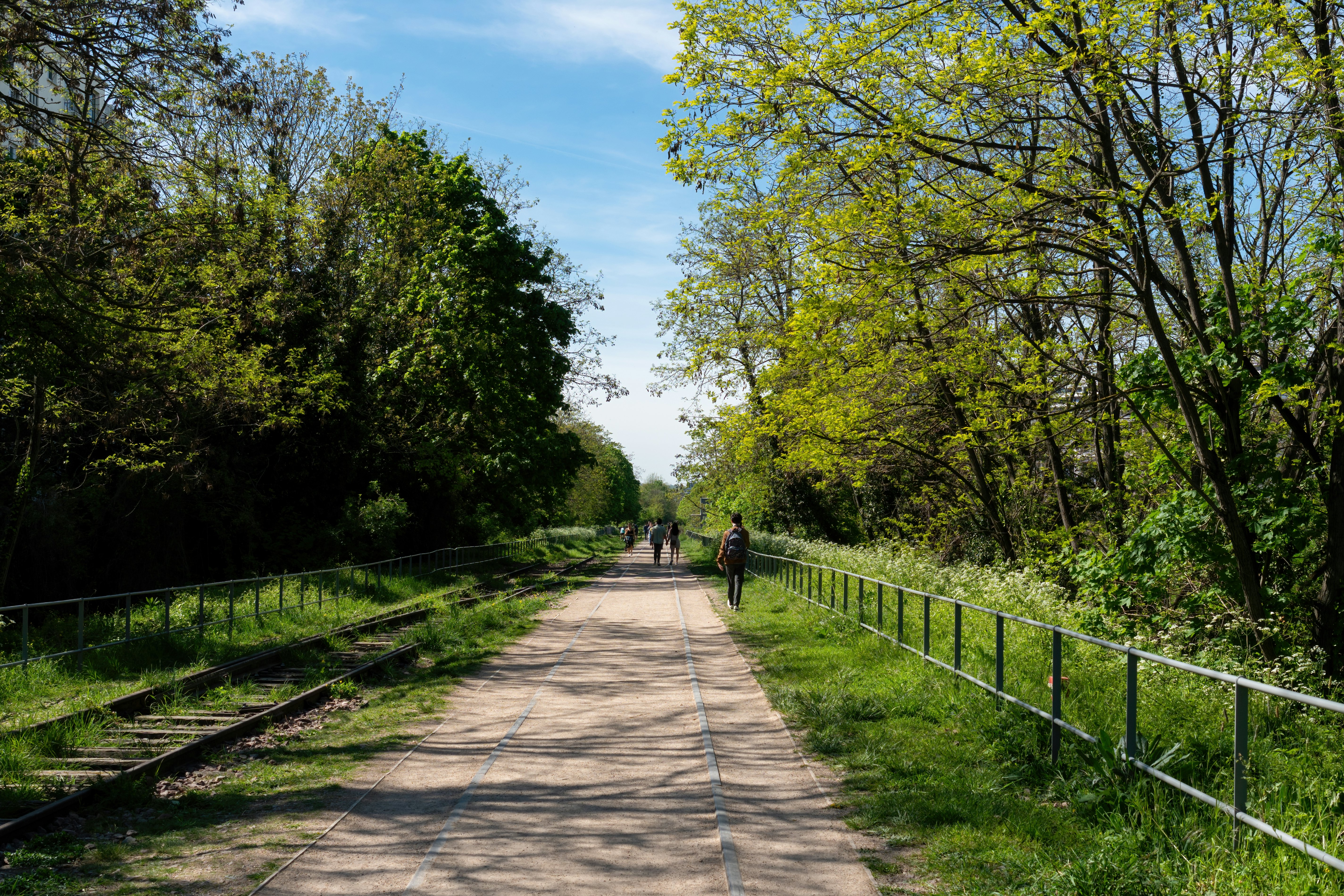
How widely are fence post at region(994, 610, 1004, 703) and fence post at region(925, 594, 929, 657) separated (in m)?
2.35

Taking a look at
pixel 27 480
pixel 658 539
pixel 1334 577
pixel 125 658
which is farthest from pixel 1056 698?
pixel 658 539

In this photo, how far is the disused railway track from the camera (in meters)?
7.77

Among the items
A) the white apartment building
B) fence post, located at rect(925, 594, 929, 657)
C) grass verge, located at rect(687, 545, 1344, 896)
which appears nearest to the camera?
grass verge, located at rect(687, 545, 1344, 896)

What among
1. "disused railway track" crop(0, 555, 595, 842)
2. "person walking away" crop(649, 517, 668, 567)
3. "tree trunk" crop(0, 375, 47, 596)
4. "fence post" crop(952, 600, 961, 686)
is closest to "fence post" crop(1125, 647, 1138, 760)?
"fence post" crop(952, 600, 961, 686)

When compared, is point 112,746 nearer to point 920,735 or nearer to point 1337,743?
point 920,735

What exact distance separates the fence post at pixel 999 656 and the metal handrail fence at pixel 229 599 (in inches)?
395

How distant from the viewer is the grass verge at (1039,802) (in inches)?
202

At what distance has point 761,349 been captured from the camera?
91.5 ft

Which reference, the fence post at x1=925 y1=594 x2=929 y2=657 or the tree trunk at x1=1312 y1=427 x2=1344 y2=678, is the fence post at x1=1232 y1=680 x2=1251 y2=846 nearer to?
the tree trunk at x1=1312 y1=427 x2=1344 y2=678

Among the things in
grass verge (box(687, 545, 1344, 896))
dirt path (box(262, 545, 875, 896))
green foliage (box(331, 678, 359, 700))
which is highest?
grass verge (box(687, 545, 1344, 896))

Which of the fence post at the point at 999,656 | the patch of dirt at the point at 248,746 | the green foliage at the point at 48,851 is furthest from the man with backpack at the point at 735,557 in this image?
the green foliage at the point at 48,851

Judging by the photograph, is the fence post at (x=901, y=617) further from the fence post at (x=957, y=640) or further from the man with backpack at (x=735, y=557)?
the man with backpack at (x=735, y=557)

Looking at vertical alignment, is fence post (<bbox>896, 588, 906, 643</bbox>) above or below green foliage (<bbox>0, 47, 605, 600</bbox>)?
below

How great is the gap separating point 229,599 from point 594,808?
1133cm
